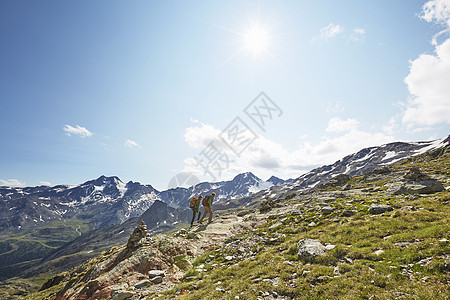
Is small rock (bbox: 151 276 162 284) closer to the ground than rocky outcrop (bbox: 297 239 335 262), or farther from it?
closer to the ground

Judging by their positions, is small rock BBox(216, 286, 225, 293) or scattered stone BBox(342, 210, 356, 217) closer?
small rock BBox(216, 286, 225, 293)

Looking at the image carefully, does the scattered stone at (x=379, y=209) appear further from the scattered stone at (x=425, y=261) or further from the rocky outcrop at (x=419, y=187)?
the rocky outcrop at (x=419, y=187)

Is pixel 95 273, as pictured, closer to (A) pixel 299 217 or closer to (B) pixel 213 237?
(B) pixel 213 237

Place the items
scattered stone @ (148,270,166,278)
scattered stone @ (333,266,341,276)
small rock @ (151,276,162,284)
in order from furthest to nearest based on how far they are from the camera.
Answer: scattered stone @ (148,270,166,278), small rock @ (151,276,162,284), scattered stone @ (333,266,341,276)

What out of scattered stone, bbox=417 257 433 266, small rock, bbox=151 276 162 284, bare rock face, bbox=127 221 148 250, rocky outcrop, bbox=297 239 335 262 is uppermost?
bare rock face, bbox=127 221 148 250

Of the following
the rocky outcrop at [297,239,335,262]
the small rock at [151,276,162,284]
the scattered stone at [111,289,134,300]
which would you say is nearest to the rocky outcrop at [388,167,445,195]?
the rocky outcrop at [297,239,335,262]

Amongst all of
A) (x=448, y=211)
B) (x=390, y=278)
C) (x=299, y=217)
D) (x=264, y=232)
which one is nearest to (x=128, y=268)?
(x=264, y=232)

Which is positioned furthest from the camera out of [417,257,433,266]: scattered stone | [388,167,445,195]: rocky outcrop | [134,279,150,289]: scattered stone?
[388,167,445,195]: rocky outcrop

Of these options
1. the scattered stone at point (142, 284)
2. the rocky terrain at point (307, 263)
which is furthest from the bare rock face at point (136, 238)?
the scattered stone at point (142, 284)

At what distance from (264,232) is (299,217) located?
5703 mm

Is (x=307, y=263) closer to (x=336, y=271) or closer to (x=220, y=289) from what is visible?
(x=336, y=271)

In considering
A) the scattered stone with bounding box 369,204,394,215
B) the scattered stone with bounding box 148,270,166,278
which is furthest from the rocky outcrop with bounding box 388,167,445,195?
the scattered stone with bounding box 148,270,166,278

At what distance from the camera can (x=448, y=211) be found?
52.4 feet

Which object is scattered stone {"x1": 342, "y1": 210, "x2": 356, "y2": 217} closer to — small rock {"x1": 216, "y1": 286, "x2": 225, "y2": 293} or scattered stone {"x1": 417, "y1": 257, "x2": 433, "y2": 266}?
scattered stone {"x1": 417, "y1": 257, "x2": 433, "y2": 266}
